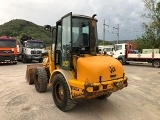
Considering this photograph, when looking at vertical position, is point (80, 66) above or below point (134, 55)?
above

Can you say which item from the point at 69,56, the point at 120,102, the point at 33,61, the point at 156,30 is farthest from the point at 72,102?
the point at 156,30

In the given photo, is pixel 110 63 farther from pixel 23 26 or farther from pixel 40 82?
pixel 23 26

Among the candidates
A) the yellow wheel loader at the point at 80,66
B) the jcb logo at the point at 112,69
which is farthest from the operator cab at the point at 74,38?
the jcb logo at the point at 112,69

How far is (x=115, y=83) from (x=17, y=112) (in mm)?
2939

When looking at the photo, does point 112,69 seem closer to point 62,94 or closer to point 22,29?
point 62,94

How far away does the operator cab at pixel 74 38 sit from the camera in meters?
6.34

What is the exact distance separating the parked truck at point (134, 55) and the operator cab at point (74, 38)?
15856mm

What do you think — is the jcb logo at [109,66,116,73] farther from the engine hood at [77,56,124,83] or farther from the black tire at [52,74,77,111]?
the black tire at [52,74,77,111]

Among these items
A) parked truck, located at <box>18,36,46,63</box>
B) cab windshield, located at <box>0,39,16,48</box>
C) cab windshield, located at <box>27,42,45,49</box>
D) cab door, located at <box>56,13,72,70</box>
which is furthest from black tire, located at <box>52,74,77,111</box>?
cab windshield, located at <box>27,42,45,49</box>

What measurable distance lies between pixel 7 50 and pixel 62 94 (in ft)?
51.2

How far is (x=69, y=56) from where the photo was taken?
6.26 metres

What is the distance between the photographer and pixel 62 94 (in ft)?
21.5

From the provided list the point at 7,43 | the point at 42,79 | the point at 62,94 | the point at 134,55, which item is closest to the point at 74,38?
the point at 62,94

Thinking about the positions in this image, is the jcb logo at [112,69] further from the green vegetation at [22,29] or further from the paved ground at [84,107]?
the green vegetation at [22,29]
